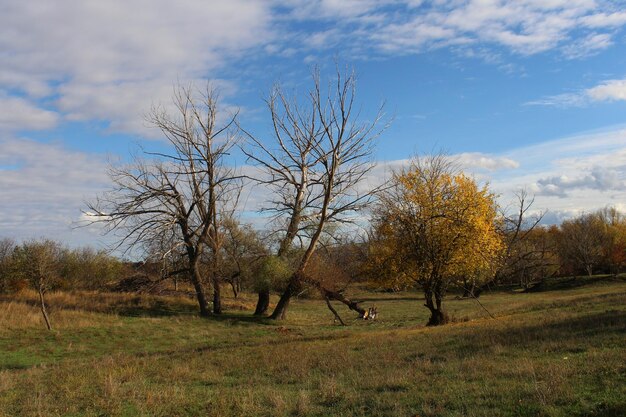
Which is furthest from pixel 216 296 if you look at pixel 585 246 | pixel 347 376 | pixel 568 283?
pixel 585 246

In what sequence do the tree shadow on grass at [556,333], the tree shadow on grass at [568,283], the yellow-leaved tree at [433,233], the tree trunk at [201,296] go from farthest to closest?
the tree shadow on grass at [568,283], the tree trunk at [201,296], the yellow-leaved tree at [433,233], the tree shadow on grass at [556,333]

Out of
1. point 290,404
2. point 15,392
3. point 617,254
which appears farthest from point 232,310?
point 617,254

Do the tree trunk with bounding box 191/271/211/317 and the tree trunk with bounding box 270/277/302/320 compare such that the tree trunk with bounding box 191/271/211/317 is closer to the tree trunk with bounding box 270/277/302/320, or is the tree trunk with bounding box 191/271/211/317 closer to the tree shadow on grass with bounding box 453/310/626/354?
the tree trunk with bounding box 270/277/302/320

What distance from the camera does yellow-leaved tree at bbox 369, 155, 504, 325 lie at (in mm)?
24516

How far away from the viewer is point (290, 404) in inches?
320

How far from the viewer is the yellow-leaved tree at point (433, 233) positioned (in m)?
24.5

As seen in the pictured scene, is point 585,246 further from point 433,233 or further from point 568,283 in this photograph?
point 433,233

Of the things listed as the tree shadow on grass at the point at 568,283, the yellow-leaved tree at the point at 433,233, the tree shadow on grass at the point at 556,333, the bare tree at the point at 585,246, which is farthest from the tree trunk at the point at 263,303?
the bare tree at the point at 585,246

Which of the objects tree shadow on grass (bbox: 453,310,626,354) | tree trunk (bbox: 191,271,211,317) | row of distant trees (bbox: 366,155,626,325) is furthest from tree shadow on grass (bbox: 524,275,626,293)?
tree shadow on grass (bbox: 453,310,626,354)

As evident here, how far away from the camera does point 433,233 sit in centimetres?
2483

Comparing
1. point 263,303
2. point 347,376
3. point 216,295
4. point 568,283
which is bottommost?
point 568,283

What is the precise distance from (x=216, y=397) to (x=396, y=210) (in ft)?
57.6

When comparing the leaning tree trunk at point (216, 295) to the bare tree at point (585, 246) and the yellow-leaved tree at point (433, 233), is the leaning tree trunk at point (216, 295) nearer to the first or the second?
the yellow-leaved tree at point (433, 233)

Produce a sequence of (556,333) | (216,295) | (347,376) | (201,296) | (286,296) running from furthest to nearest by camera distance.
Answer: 1. (216,295)
2. (201,296)
3. (286,296)
4. (556,333)
5. (347,376)
